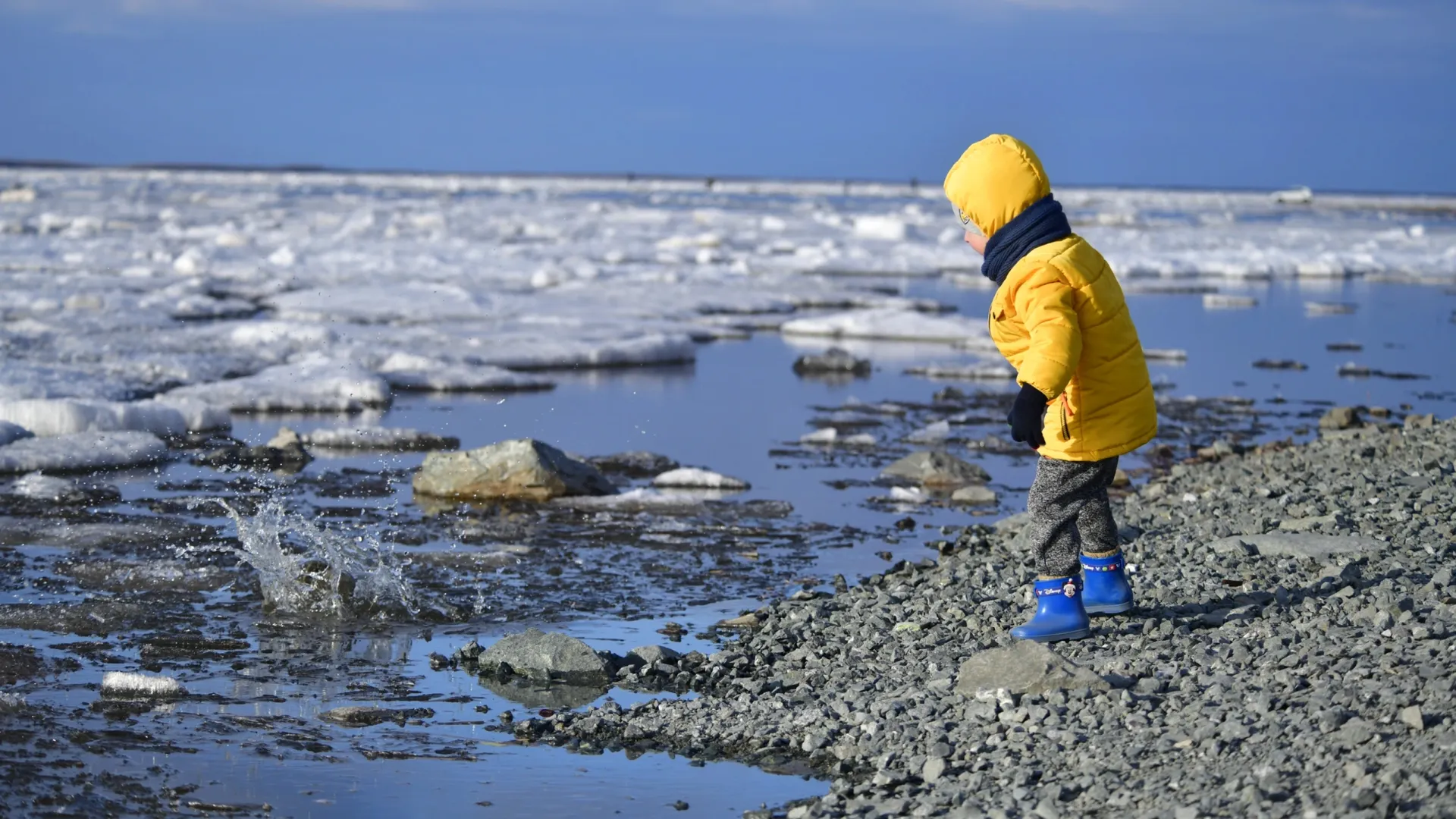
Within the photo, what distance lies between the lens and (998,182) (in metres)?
4.46

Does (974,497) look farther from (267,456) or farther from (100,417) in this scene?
(100,417)

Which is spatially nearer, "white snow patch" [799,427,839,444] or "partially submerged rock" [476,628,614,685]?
"partially submerged rock" [476,628,614,685]

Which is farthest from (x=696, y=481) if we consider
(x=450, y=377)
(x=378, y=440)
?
(x=450, y=377)

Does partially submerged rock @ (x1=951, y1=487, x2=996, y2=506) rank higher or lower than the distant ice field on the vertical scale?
lower

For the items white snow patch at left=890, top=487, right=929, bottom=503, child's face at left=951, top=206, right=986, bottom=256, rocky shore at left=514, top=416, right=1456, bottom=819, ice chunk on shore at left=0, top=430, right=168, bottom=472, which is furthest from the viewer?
ice chunk on shore at left=0, top=430, right=168, bottom=472

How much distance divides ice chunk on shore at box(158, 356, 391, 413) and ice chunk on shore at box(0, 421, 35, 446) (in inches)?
50.9

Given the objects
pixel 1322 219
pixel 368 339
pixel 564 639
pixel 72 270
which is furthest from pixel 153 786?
pixel 1322 219

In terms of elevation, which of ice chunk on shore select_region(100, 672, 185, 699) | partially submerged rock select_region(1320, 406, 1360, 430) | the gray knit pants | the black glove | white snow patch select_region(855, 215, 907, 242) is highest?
white snow patch select_region(855, 215, 907, 242)

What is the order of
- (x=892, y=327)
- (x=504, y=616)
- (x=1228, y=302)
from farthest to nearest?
1. (x=1228, y=302)
2. (x=892, y=327)
3. (x=504, y=616)

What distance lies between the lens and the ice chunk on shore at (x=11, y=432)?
841cm

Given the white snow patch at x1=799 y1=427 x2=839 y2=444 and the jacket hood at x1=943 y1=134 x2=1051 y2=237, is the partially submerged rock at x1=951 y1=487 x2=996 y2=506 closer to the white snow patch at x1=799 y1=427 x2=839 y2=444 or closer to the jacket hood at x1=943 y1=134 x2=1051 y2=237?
the white snow patch at x1=799 y1=427 x2=839 y2=444

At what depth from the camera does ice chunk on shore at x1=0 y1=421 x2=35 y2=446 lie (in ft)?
27.6

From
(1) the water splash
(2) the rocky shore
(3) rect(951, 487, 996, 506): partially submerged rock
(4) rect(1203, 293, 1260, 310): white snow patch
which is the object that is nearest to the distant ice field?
(1) the water splash

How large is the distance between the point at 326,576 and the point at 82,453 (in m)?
3.24
